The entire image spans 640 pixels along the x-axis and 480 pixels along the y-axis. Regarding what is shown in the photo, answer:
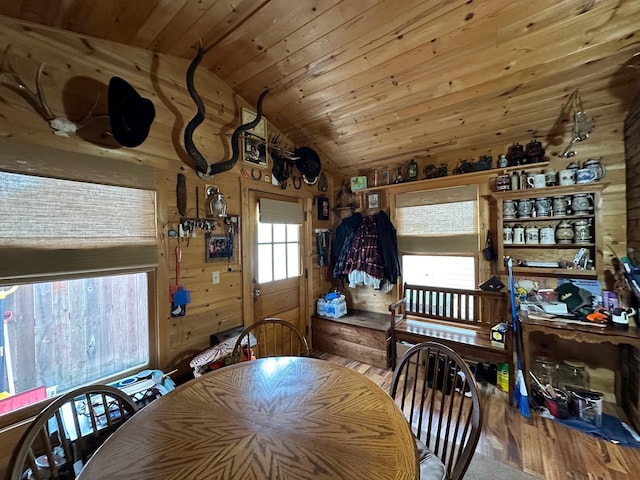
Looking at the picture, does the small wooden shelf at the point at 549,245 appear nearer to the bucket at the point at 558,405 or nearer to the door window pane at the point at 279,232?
the bucket at the point at 558,405

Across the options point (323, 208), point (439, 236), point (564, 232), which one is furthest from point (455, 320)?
point (323, 208)

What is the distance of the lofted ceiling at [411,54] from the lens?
1664 mm

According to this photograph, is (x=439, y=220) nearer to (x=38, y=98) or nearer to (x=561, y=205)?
(x=561, y=205)

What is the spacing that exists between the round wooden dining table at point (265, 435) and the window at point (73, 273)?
1056 mm

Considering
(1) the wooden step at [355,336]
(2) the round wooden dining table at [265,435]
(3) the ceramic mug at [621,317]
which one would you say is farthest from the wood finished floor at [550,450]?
(2) the round wooden dining table at [265,435]

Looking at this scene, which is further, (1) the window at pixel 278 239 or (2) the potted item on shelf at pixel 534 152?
(1) the window at pixel 278 239

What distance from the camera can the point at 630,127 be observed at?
84.5 inches

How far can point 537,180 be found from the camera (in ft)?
8.33

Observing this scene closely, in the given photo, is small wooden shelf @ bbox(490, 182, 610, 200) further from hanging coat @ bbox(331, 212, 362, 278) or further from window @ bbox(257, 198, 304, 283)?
A: window @ bbox(257, 198, 304, 283)

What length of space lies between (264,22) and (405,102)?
1.34 m

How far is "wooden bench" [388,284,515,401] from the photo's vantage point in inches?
96.6

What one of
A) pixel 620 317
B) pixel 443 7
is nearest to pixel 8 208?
pixel 443 7

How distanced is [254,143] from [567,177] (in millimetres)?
3002

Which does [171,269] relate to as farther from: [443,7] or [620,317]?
[620,317]
